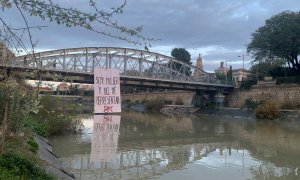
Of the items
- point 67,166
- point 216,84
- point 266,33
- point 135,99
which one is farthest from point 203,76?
point 67,166

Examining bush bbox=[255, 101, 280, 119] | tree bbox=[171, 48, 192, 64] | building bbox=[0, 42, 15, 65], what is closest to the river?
building bbox=[0, 42, 15, 65]

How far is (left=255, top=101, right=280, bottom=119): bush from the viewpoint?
174 feet

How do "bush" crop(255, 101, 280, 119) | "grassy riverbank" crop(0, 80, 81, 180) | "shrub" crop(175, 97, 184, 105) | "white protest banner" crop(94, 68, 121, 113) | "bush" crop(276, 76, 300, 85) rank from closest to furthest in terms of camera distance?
"grassy riverbank" crop(0, 80, 81, 180) → "white protest banner" crop(94, 68, 121, 113) → "bush" crop(255, 101, 280, 119) → "bush" crop(276, 76, 300, 85) → "shrub" crop(175, 97, 184, 105)

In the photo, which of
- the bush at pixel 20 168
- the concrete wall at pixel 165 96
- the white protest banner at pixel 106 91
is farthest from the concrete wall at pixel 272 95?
the bush at pixel 20 168

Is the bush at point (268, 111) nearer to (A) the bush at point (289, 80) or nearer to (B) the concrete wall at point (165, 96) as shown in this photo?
(A) the bush at point (289, 80)

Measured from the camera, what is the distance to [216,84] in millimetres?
72375

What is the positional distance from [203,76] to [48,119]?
59720mm

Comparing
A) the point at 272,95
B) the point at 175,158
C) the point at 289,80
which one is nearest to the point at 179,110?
the point at 272,95

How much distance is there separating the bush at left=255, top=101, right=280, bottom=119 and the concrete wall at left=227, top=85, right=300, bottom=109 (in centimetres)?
512

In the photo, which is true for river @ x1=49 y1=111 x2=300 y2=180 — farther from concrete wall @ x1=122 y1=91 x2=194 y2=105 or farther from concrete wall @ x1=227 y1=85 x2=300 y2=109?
concrete wall @ x1=122 y1=91 x2=194 y2=105

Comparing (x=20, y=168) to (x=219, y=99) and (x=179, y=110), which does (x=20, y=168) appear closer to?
(x=179, y=110)

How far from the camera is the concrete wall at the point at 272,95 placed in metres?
59.8

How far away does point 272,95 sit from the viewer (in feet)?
214

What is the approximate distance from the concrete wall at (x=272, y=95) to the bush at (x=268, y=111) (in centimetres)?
512
